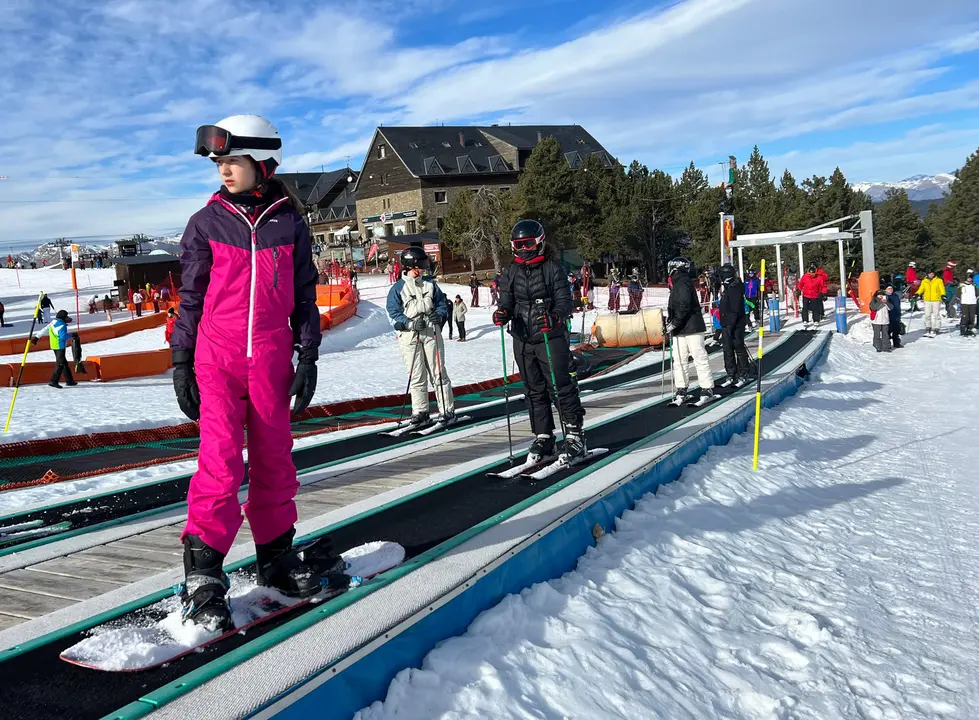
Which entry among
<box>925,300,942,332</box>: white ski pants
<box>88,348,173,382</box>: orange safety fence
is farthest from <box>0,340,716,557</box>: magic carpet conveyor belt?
<box>925,300,942,332</box>: white ski pants

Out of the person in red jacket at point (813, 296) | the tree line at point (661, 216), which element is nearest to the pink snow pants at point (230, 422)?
the person in red jacket at point (813, 296)

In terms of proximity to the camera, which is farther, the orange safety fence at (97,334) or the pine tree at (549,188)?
the pine tree at (549,188)

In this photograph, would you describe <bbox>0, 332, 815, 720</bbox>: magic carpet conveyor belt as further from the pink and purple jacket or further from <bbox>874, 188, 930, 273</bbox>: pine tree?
<bbox>874, 188, 930, 273</bbox>: pine tree

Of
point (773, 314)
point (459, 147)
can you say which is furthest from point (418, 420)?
point (459, 147)

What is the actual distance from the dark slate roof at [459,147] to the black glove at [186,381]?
63893 mm

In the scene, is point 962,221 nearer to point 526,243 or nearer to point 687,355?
point 687,355

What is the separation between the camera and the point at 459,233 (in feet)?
178

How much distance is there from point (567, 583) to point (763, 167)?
82017mm

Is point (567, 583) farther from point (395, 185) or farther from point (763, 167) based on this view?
point (763, 167)

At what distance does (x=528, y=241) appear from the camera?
646 centimetres

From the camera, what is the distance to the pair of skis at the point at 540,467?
6.28 metres

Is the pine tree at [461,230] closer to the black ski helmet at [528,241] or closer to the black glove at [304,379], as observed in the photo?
the black ski helmet at [528,241]

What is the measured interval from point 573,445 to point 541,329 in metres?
1.13

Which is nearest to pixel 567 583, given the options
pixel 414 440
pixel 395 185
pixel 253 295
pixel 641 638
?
pixel 641 638
